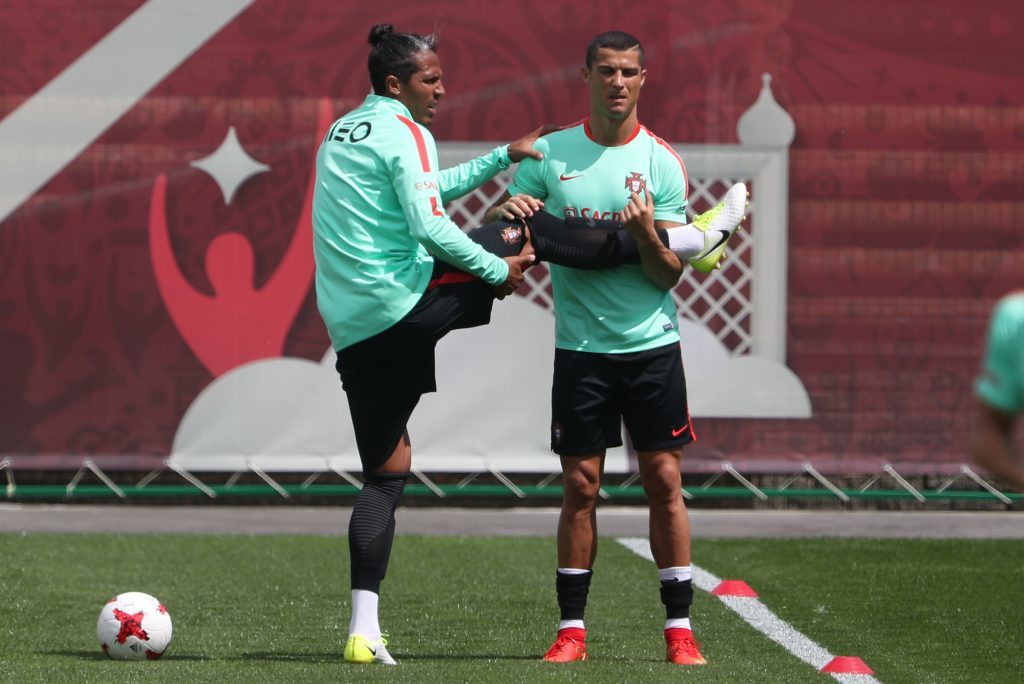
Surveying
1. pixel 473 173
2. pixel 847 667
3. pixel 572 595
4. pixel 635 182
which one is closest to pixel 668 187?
pixel 635 182

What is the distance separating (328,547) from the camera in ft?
27.7

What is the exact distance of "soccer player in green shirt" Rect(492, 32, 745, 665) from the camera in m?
5.36

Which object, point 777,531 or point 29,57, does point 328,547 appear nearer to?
point 777,531

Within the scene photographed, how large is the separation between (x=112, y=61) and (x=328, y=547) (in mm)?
3243

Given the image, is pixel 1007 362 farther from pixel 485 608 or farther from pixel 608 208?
pixel 485 608

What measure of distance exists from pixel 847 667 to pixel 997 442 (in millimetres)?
2563

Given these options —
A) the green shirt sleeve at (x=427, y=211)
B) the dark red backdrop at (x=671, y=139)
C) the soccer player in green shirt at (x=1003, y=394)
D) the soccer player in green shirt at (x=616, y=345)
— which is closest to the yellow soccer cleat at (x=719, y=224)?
the soccer player in green shirt at (x=616, y=345)

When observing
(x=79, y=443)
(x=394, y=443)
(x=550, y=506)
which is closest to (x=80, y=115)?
(x=79, y=443)

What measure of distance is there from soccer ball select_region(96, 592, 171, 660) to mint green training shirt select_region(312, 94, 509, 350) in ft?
3.51

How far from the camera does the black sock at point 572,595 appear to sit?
5.41m

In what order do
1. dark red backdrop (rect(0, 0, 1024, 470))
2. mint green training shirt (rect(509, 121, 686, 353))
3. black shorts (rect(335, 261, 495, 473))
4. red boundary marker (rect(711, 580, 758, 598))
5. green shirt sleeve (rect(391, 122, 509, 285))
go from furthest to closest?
dark red backdrop (rect(0, 0, 1024, 470)) < red boundary marker (rect(711, 580, 758, 598)) < mint green training shirt (rect(509, 121, 686, 353)) < black shorts (rect(335, 261, 495, 473)) < green shirt sleeve (rect(391, 122, 509, 285))

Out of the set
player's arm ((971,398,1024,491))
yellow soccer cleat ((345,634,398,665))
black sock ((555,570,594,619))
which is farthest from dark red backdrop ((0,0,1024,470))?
player's arm ((971,398,1024,491))

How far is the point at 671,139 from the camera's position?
9.84 metres

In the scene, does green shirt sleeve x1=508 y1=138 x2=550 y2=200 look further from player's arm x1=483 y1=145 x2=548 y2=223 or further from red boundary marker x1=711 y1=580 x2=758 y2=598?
red boundary marker x1=711 y1=580 x2=758 y2=598
